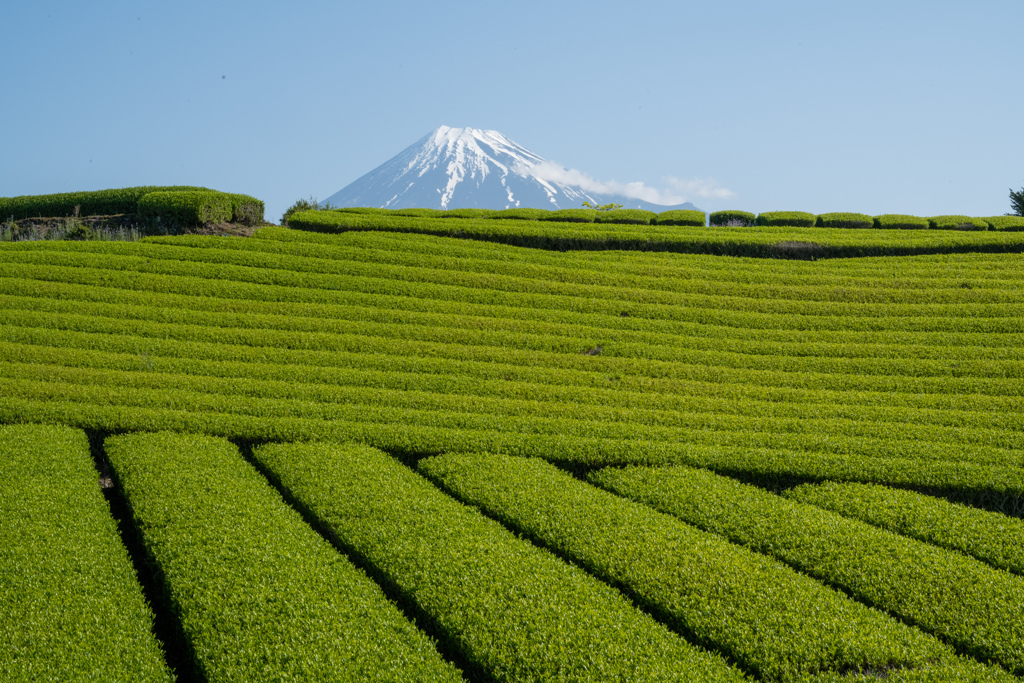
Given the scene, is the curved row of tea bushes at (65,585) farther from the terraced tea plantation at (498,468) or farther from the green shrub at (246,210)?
the green shrub at (246,210)

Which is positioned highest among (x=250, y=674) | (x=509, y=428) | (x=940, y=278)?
(x=940, y=278)

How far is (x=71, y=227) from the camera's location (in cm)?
3109

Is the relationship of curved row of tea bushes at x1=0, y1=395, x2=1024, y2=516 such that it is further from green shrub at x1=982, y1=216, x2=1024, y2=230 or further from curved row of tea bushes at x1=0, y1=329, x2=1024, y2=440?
green shrub at x1=982, y1=216, x2=1024, y2=230

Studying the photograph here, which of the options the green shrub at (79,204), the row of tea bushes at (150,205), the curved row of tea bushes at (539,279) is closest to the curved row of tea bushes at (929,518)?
the curved row of tea bushes at (539,279)

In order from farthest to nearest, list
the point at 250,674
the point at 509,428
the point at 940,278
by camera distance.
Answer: the point at 940,278 < the point at 509,428 < the point at 250,674

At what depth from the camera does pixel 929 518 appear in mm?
12141

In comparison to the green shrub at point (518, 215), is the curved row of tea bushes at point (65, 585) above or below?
below

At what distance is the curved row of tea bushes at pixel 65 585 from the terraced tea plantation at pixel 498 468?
0.05 metres

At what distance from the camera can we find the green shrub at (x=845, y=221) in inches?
1437

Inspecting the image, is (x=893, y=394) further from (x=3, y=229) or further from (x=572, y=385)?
(x=3, y=229)

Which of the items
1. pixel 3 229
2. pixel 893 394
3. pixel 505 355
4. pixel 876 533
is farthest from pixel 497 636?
pixel 3 229

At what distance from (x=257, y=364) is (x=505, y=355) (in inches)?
259

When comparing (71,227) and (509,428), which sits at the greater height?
(71,227)

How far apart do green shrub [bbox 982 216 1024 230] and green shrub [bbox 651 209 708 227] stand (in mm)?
13519
